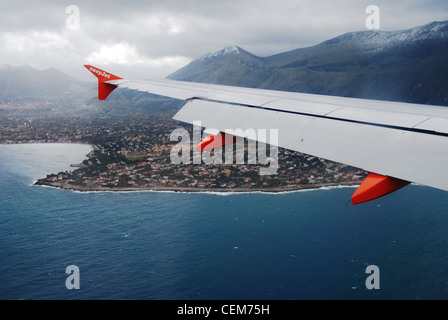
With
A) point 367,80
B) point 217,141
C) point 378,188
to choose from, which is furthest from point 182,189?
point 367,80

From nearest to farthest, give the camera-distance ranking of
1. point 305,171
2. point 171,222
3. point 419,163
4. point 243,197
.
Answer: point 419,163 < point 171,222 < point 243,197 < point 305,171

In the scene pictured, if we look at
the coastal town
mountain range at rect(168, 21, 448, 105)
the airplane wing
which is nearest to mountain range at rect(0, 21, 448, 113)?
mountain range at rect(168, 21, 448, 105)

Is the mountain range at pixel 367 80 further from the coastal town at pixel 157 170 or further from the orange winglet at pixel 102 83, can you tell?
the orange winglet at pixel 102 83

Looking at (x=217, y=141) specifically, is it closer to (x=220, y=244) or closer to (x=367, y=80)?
(x=220, y=244)

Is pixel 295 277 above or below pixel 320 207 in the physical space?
→ below

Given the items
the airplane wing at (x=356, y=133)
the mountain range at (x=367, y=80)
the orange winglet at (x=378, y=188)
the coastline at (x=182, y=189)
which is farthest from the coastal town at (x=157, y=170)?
the mountain range at (x=367, y=80)

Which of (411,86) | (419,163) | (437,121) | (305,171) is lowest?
(305,171)

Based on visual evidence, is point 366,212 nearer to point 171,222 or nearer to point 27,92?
point 171,222
